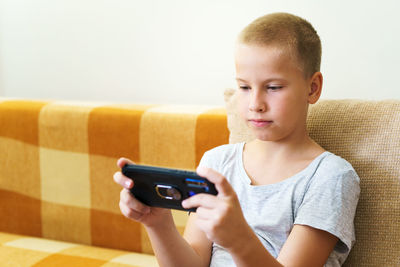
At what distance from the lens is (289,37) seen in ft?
3.10

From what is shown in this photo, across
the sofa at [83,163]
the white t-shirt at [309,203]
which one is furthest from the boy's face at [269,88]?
the sofa at [83,163]

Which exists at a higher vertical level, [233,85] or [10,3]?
[10,3]

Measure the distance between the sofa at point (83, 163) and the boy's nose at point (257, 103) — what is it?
9.4 inches

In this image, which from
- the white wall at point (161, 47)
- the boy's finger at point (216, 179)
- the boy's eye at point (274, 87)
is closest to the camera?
the boy's finger at point (216, 179)

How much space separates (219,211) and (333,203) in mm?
277

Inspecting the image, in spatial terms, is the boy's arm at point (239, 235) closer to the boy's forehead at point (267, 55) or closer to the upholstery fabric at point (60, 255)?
the boy's forehead at point (267, 55)

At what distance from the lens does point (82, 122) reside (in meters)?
1.54

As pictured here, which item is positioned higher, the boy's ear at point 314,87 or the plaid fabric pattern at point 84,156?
the boy's ear at point 314,87

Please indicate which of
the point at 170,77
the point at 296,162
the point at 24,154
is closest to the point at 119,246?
the point at 24,154

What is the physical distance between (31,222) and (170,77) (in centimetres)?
67

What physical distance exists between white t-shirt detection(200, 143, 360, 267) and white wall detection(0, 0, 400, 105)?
510 mm

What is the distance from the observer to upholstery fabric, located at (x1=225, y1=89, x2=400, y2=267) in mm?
979

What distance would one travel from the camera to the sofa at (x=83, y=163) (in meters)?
1.42

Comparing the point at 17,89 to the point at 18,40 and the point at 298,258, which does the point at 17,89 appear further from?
the point at 298,258
